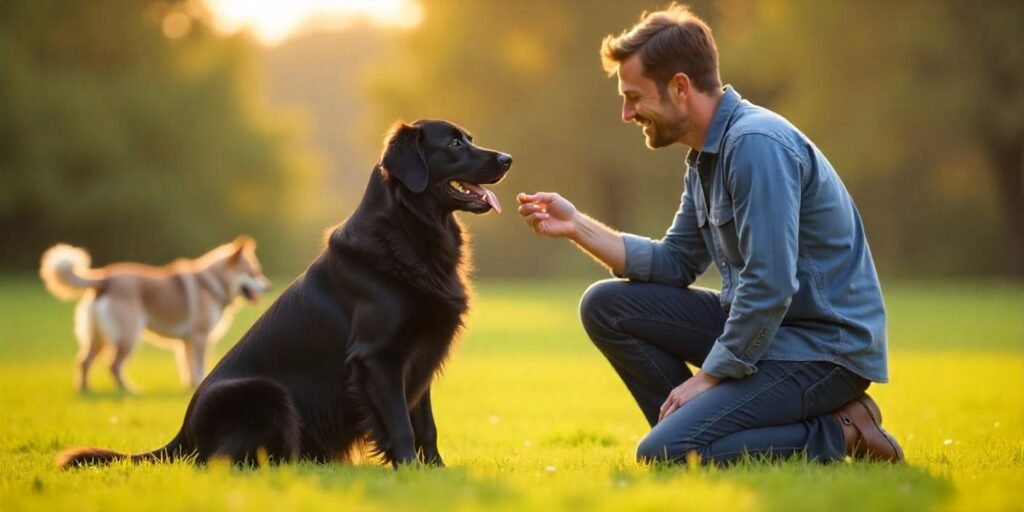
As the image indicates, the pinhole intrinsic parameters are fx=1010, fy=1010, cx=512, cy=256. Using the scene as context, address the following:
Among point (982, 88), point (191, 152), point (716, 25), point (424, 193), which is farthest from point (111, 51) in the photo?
point (424, 193)

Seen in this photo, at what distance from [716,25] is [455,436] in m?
27.9

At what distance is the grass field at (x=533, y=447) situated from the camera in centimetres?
318

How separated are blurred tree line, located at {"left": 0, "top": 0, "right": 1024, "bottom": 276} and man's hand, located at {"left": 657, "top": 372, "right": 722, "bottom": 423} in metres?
21.6

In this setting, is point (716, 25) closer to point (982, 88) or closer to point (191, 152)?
point (982, 88)

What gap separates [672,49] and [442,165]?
3.90 ft

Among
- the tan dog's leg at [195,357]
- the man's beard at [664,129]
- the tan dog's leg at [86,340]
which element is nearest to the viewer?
the man's beard at [664,129]

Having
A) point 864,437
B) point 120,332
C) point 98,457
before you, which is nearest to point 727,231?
point 864,437

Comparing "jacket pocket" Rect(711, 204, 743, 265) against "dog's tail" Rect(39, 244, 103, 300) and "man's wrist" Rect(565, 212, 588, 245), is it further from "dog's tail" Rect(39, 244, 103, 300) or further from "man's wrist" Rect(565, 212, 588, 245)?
"dog's tail" Rect(39, 244, 103, 300)

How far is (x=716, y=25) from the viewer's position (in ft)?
104

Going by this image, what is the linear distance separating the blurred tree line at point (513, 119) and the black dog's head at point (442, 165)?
2132cm

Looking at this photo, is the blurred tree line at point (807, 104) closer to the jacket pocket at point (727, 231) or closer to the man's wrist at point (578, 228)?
the man's wrist at point (578, 228)

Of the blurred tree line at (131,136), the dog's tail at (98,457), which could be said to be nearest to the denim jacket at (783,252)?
the dog's tail at (98,457)

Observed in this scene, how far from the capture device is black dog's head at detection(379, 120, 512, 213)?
4461 millimetres

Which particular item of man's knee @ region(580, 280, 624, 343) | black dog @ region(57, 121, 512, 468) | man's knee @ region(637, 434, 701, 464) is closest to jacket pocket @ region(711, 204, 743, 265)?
man's knee @ region(580, 280, 624, 343)
